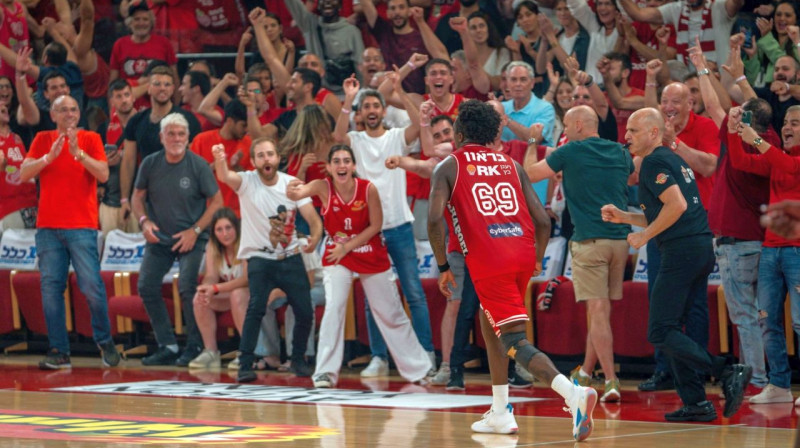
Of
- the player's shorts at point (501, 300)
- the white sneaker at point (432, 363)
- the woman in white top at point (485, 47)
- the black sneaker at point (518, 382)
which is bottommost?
the black sneaker at point (518, 382)

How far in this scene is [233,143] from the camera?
12500mm

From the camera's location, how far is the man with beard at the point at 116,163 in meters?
13.3

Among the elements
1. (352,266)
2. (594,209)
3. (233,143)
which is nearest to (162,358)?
(233,143)

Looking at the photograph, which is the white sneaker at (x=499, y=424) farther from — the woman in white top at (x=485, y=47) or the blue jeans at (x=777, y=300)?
the woman in white top at (x=485, y=47)

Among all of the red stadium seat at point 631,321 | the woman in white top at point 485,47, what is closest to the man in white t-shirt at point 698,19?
the woman in white top at point 485,47

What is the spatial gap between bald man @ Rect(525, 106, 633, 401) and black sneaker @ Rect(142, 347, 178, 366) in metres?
4.58

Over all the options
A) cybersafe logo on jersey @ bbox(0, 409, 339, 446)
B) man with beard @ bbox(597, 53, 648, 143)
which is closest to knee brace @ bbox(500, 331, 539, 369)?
cybersafe logo on jersey @ bbox(0, 409, 339, 446)

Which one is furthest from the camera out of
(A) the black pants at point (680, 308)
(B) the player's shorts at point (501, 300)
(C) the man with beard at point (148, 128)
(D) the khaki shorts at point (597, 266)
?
(C) the man with beard at point (148, 128)

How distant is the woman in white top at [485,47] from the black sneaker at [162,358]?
427 centimetres

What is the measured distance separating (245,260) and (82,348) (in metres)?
2.96

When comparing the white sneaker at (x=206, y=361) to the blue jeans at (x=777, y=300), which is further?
the white sneaker at (x=206, y=361)

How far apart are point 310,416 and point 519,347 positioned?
5.85ft

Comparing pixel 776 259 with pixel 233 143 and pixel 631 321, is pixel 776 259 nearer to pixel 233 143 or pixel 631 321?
pixel 631 321

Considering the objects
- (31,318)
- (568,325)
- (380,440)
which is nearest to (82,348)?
(31,318)
